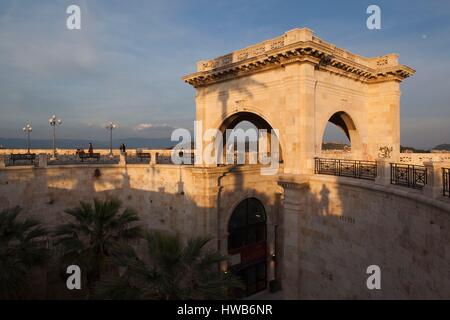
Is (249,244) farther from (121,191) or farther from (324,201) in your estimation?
(121,191)

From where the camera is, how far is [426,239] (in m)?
7.84

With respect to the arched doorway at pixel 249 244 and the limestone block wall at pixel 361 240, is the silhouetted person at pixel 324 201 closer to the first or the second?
the limestone block wall at pixel 361 240

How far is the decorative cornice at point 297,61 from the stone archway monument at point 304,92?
0.15 feet

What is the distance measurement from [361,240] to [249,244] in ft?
37.1

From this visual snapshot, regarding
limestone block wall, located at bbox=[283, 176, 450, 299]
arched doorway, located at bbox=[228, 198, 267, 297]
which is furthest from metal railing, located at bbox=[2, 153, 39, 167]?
limestone block wall, located at bbox=[283, 176, 450, 299]

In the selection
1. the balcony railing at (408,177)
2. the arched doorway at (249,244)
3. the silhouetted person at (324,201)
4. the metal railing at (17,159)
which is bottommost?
the arched doorway at (249,244)

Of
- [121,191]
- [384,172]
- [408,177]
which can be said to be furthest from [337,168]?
[121,191]

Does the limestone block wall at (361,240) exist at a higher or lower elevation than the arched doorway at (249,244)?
higher

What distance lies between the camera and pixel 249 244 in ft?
69.6

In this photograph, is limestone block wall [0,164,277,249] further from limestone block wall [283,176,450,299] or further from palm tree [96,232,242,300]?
palm tree [96,232,242,300]

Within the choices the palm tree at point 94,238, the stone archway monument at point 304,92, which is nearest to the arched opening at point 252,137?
the stone archway monument at point 304,92

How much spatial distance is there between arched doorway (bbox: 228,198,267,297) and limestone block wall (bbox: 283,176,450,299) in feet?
21.7

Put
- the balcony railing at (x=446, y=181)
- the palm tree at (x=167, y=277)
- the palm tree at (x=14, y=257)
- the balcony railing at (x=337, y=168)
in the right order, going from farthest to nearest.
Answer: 1. the balcony railing at (x=337, y=168)
2. the palm tree at (x=14, y=257)
3. the palm tree at (x=167, y=277)
4. the balcony railing at (x=446, y=181)

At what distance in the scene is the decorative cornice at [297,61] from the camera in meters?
13.6
